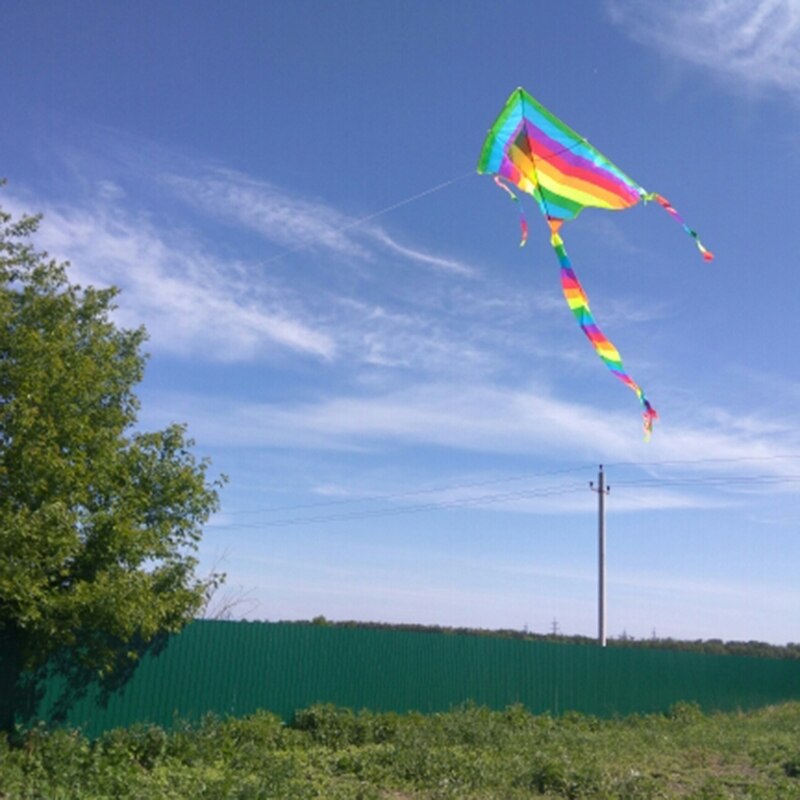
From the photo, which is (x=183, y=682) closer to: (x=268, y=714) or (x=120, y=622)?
(x=268, y=714)

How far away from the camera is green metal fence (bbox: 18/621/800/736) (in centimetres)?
1145

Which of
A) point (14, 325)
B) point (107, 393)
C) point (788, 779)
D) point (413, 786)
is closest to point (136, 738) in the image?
point (413, 786)

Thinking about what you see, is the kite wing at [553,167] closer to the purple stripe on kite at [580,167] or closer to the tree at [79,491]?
the purple stripe on kite at [580,167]

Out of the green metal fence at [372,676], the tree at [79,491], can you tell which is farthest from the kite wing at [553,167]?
the green metal fence at [372,676]

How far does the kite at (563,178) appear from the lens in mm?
6453

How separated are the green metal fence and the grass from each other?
15.7 inches

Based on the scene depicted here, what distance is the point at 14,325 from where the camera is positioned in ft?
32.6

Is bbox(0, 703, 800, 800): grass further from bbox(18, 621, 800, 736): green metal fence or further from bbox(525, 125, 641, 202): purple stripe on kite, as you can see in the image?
bbox(525, 125, 641, 202): purple stripe on kite

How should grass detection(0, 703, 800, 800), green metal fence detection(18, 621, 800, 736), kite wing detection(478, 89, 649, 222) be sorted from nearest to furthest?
1. kite wing detection(478, 89, 649, 222)
2. grass detection(0, 703, 800, 800)
3. green metal fence detection(18, 621, 800, 736)

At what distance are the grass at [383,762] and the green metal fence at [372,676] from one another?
40 centimetres

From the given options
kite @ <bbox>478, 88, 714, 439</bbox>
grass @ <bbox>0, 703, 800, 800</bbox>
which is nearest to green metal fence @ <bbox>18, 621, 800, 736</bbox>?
grass @ <bbox>0, 703, 800, 800</bbox>

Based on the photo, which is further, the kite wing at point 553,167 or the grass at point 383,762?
the grass at point 383,762

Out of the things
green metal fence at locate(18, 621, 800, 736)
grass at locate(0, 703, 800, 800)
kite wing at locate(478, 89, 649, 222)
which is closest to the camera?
kite wing at locate(478, 89, 649, 222)

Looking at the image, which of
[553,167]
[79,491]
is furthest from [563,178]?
[79,491]
